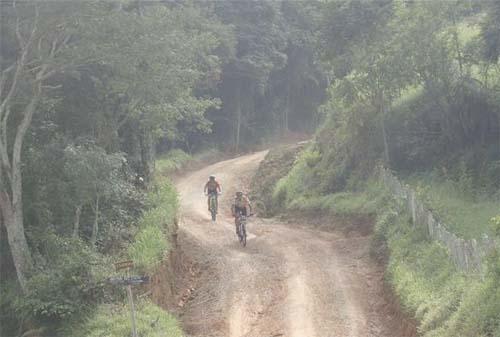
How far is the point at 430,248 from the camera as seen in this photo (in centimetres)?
1530

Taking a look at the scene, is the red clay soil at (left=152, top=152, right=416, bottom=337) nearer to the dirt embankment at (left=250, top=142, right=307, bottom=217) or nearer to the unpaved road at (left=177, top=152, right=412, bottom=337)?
the unpaved road at (left=177, top=152, right=412, bottom=337)

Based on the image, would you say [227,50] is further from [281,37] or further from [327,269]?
[327,269]

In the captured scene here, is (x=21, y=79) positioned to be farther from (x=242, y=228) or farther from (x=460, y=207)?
(x=460, y=207)

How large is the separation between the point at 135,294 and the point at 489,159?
12.6m

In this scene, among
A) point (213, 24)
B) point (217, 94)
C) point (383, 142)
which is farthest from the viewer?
point (217, 94)

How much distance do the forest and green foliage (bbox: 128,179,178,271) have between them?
0.22 feet

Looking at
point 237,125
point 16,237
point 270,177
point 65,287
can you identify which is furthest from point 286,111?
point 65,287

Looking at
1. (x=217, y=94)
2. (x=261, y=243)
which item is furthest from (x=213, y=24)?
(x=261, y=243)

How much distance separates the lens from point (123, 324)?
12938 millimetres

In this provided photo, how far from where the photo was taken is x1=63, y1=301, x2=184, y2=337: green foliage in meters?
12.7

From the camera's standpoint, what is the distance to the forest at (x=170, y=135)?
13.9m

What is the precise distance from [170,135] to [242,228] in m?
4.62

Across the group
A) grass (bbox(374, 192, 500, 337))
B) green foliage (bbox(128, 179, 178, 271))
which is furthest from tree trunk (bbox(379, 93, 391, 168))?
green foliage (bbox(128, 179, 178, 271))

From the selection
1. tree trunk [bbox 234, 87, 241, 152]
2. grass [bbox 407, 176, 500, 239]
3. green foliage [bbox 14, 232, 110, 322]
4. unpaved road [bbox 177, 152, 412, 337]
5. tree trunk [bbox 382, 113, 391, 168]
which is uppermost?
tree trunk [bbox 234, 87, 241, 152]
